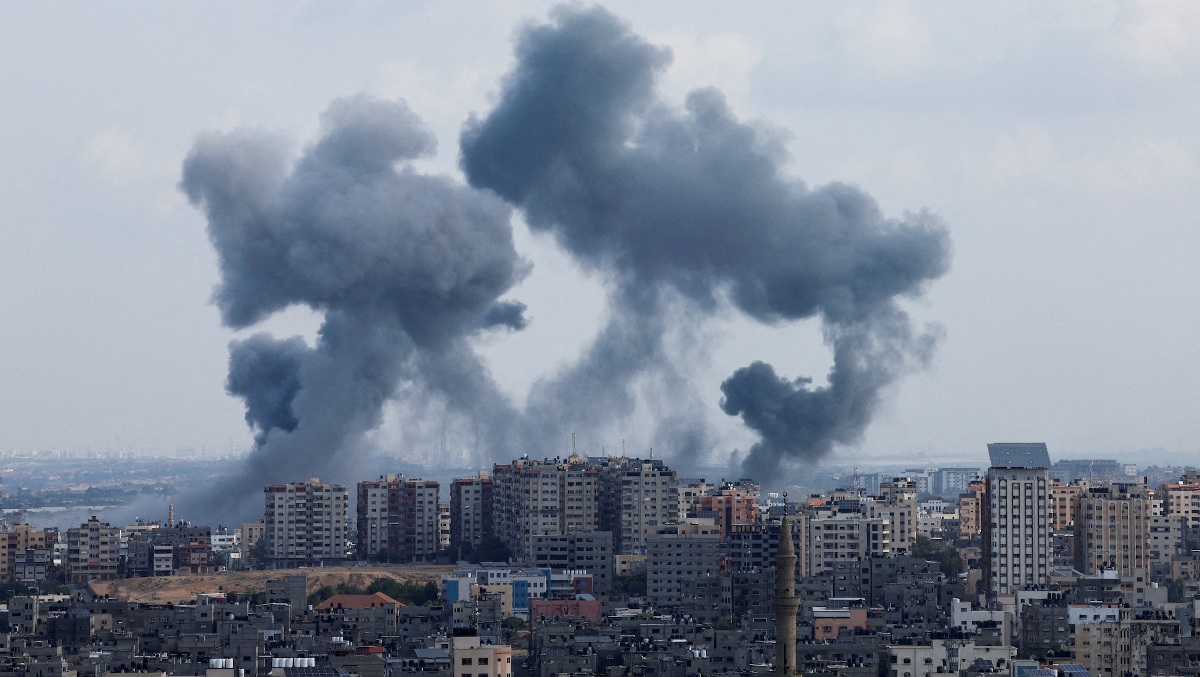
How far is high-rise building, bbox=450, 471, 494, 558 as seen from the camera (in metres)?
95.8

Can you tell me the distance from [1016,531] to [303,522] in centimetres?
2781

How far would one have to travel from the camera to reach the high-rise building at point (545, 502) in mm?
89625

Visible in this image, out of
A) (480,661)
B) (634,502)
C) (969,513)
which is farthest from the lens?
(969,513)

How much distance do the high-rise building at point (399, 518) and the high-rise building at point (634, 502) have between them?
651 centimetres

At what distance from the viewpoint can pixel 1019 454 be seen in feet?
297

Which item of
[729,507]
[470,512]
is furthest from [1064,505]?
[470,512]

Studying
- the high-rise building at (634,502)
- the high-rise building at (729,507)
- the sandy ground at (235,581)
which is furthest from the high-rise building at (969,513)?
the sandy ground at (235,581)

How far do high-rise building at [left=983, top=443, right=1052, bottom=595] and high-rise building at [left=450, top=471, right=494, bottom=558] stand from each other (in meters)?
24.8

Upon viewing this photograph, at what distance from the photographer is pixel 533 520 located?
89.6 meters

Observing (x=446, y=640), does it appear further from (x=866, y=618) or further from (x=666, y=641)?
(x=866, y=618)

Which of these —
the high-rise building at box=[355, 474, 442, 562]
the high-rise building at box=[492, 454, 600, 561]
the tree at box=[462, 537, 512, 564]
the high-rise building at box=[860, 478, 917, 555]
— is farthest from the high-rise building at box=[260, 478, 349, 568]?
the high-rise building at box=[860, 478, 917, 555]

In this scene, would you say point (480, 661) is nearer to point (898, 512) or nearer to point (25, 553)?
point (898, 512)

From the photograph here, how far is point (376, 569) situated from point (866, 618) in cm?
2614

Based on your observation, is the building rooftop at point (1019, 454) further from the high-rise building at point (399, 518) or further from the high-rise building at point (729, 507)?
the high-rise building at point (399, 518)
